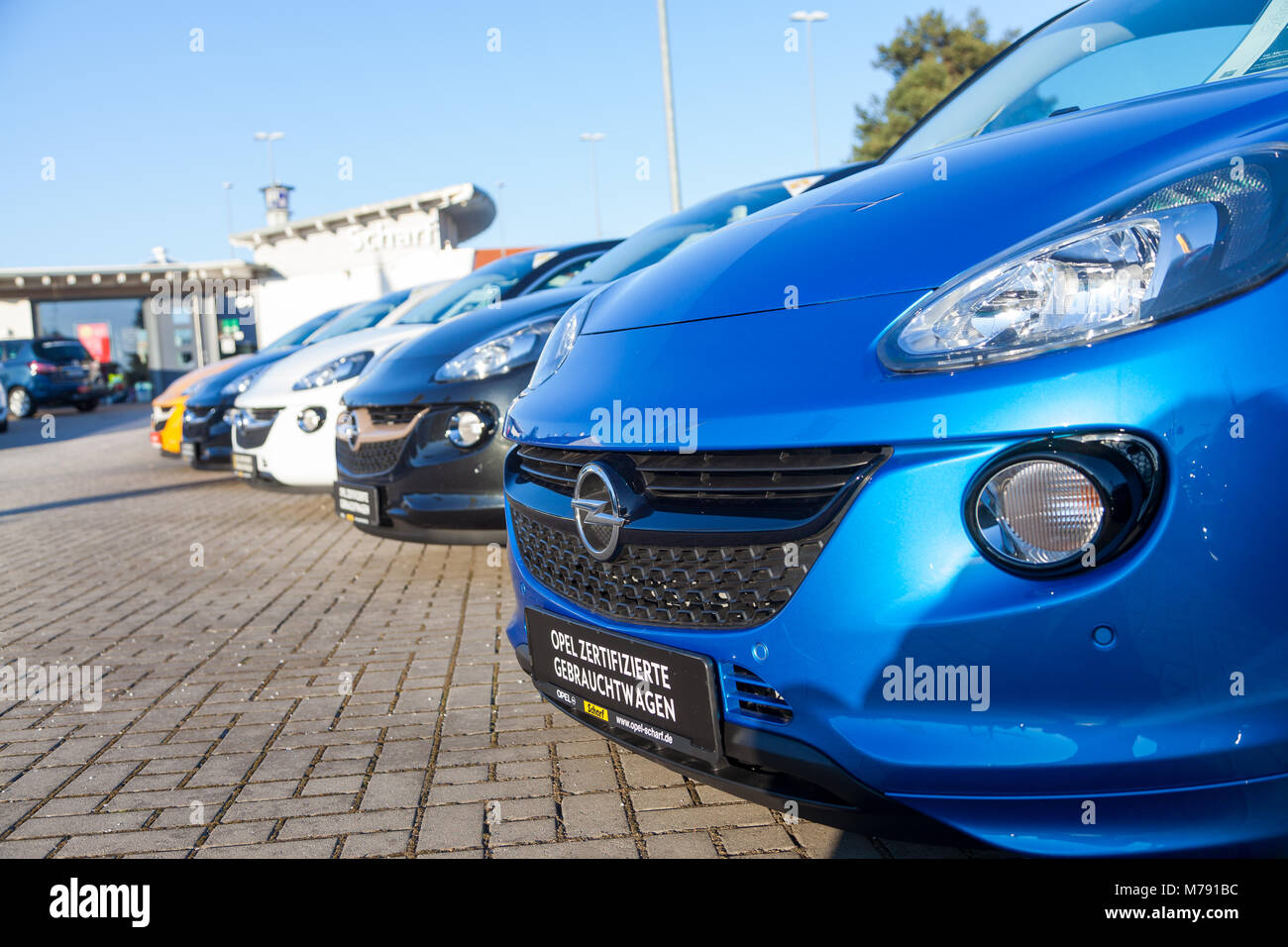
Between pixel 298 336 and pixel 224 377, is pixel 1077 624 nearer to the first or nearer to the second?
pixel 224 377

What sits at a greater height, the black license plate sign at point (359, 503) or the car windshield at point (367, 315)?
the car windshield at point (367, 315)

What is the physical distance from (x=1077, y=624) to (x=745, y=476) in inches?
22.5

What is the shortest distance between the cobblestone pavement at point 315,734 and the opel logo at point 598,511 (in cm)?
71

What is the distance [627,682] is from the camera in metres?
2.01

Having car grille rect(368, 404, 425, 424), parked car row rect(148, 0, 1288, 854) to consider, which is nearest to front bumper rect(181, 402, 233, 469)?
car grille rect(368, 404, 425, 424)

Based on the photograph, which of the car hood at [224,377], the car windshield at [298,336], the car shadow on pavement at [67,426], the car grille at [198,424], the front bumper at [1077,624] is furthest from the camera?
the car shadow on pavement at [67,426]

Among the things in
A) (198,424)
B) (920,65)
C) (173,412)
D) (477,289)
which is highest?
(920,65)

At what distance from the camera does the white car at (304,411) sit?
649cm

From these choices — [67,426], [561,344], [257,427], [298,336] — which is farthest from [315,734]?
[67,426]

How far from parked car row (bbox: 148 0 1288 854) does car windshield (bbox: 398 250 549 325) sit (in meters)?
4.10

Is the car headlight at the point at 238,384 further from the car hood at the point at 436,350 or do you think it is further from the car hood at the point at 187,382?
the car hood at the point at 436,350

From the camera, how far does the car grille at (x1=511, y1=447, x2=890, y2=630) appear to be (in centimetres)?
165

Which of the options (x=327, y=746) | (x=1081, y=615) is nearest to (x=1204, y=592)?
(x=1081, y=615)

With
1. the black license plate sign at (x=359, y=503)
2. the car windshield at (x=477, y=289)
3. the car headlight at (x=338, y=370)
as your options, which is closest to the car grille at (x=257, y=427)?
the car headlight at (x=338, y=370)
